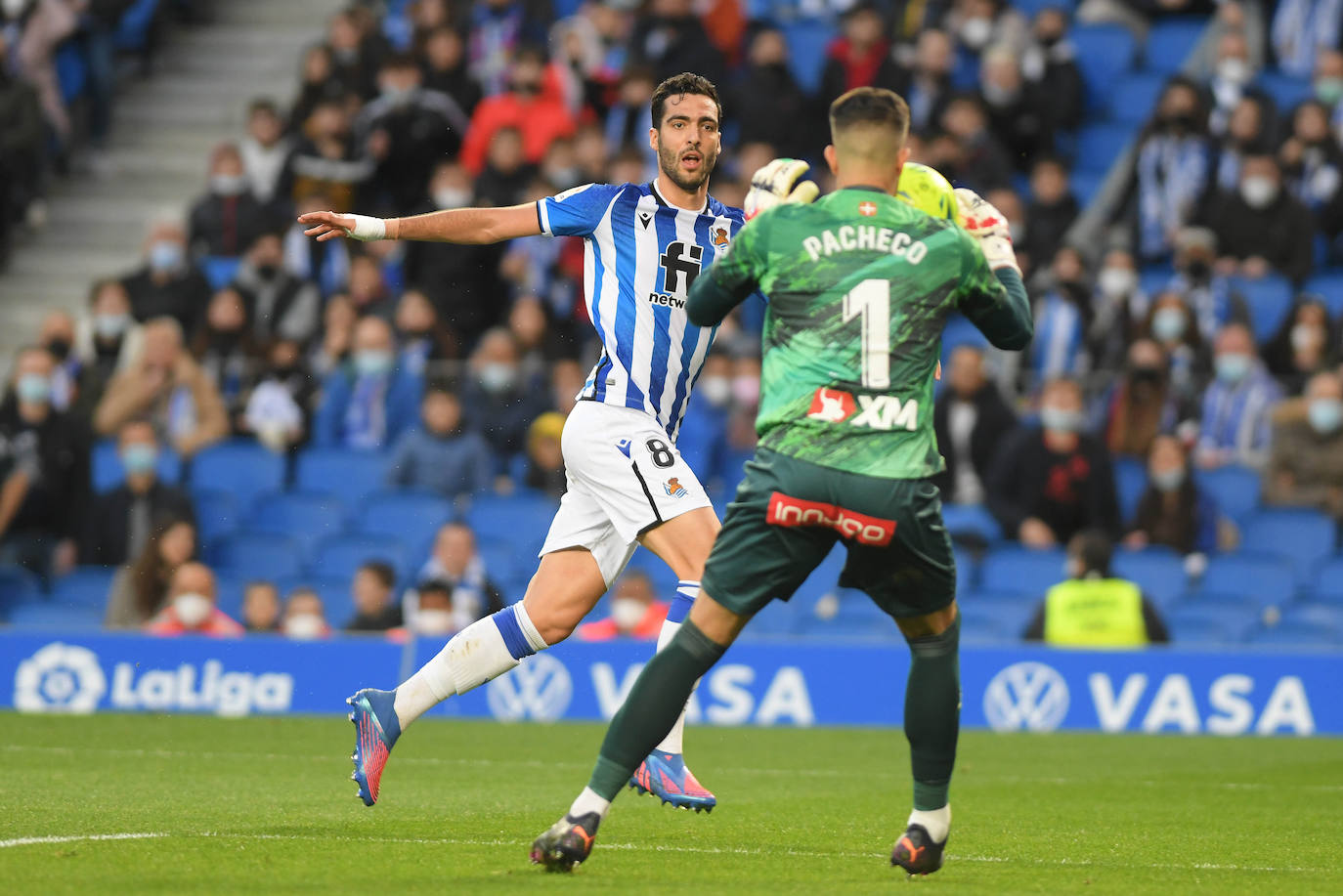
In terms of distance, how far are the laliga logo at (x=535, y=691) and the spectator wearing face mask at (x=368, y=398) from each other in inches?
117

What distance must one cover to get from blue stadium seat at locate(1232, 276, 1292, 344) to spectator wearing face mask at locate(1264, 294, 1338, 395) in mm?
490

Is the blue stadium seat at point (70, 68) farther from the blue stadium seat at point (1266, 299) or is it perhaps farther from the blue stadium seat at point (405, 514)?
the blue stadium seat at point (1266, 299)

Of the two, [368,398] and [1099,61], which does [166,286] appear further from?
[1099,61]

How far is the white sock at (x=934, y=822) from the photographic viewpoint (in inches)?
236

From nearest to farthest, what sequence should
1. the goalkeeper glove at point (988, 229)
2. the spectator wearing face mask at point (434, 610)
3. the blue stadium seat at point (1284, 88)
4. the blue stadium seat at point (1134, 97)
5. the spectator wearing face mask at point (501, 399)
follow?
the goalkeeper glove at point (988, 229) → the spectator wearing face mask at point (434, 610) → the spectator wearing face mask at point (501, 399) → the blue stadium seat at point (1284, 88) → the blue stadium seat at point (1134, 97)

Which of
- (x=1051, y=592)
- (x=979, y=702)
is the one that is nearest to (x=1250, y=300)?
(x=1051, y=592)

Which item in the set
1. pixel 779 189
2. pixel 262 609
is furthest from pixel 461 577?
Result: pixel 779 189

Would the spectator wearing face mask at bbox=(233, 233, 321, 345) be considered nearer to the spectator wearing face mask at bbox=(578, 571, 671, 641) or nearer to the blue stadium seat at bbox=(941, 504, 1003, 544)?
the spectator wearing face mask at bbox=(578, 571, 671, 641)

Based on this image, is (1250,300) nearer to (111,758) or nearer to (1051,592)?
(1051,592)

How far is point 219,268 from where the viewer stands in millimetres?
18172

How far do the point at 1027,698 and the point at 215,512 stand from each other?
650cm

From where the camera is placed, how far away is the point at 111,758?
9.83 meters

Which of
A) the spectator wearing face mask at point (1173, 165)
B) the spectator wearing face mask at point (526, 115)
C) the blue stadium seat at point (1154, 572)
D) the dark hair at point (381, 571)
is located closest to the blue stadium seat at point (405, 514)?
the dark hair at point (381, 571)

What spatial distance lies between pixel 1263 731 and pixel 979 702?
1742 millimetres
